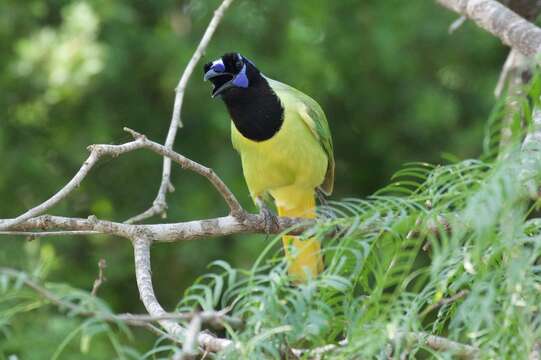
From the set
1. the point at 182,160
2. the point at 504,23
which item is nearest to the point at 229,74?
the point at 504,23

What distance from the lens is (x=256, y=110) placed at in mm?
3402

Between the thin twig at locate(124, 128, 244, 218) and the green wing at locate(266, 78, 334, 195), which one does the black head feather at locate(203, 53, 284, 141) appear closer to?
the green wing at locate(266, 78, 334, 195)

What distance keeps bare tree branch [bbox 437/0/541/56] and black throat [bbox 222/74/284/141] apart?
2.46 feet

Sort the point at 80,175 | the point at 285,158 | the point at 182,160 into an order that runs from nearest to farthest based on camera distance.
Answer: the point at 80,175 → the point at 182,160 → the point at 285,158

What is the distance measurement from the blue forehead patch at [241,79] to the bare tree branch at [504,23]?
2.64ft

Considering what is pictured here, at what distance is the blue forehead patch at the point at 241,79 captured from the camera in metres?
3.40

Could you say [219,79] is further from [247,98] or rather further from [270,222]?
[270,222]

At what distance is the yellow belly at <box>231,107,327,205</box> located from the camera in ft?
11.0

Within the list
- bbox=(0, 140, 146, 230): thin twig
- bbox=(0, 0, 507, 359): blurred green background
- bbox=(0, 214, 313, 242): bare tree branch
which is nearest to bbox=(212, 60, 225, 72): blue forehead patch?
bbox=(0, 214, 313, 242): bare tree branch

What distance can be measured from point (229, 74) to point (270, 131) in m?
0.25

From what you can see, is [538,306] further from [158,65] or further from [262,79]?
[158,65]

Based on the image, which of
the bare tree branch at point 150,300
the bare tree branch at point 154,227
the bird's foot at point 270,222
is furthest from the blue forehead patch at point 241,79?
the bare tree branch at point 150,300

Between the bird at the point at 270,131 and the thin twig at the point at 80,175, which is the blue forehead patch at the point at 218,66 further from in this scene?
the thin twig at the point at 80,175

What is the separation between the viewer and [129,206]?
17.2ft
